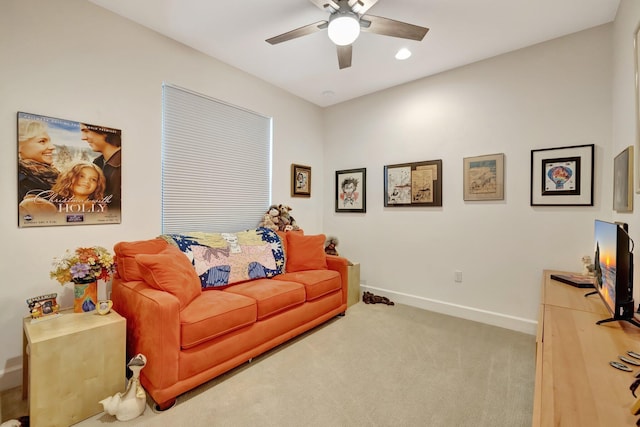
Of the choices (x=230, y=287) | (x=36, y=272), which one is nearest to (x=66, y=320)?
(x=36, y=272)

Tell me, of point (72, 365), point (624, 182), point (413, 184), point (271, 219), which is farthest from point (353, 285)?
point (72, 365)

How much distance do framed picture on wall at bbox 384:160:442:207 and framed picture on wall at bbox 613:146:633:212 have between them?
1.50 m

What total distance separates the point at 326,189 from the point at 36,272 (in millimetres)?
3379

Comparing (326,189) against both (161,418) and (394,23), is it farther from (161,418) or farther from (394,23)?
(161,418)

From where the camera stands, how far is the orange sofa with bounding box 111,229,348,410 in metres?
1.79

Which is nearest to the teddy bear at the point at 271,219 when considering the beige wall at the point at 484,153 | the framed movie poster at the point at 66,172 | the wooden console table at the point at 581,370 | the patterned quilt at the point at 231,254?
the patterned quilt at the point at 231,254

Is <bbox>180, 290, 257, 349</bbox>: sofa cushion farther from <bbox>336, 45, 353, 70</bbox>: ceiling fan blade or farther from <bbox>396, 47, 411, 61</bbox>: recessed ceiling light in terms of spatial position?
<bbox>396, 47, 411, 61</bbox>: recessed ceiling light

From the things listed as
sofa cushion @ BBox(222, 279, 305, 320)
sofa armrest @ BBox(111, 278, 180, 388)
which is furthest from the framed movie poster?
sofa cushion @ BBox(222, 279, 305, 320)

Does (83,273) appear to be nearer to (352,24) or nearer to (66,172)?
(66,172)

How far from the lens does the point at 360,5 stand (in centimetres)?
201

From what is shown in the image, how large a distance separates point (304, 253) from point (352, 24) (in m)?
2.26

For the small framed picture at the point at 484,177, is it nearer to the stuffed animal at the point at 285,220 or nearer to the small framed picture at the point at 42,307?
the stuffed animal at the point at 285,220

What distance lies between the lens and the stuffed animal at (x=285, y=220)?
369 centimetres

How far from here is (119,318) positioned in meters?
1.86
